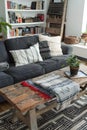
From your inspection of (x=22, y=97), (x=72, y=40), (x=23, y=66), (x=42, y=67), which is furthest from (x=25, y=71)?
(x=72, y=40)

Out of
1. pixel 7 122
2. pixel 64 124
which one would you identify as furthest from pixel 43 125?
pixel 7 122

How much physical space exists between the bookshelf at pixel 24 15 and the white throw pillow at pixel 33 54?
63.4 inches

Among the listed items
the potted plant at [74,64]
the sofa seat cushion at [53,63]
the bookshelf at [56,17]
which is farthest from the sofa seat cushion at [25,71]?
the bookshelf at [56,17]

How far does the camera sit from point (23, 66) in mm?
2672

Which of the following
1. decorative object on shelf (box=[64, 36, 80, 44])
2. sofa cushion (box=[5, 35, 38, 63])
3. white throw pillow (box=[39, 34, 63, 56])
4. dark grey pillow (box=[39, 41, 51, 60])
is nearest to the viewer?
sofa cushion (box=[5, 35, 38, 63])

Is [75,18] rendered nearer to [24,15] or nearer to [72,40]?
[72,40]

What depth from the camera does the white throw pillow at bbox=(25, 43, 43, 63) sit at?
9.42 ft

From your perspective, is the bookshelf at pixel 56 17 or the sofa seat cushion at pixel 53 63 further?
the bookshelf at pixel 56 17

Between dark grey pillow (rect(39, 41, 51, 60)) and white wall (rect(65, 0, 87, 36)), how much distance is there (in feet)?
5.79

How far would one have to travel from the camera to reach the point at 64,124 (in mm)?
2004

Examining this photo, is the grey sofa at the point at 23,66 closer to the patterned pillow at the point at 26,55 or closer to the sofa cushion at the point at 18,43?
the sofa cushion at the point at 18,43

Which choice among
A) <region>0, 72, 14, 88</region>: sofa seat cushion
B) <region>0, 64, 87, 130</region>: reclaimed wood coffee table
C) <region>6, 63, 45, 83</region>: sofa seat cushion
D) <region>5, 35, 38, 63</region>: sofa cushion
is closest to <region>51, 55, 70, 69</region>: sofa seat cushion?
<region>6, 63, 45, 83</region>: sofa seat cushion

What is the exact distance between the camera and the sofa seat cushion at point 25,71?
7.95ft

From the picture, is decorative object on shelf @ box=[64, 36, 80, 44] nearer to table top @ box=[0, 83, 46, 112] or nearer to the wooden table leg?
table top @ box=[0, 83, 46, 112]
